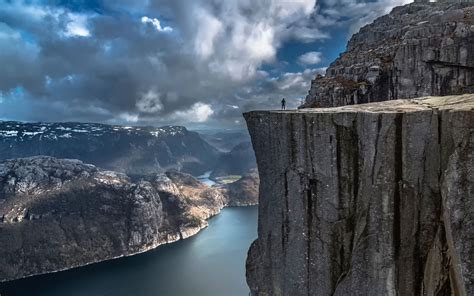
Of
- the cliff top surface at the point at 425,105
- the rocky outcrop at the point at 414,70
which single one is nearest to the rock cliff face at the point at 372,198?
the cliff top surface at the point at 425,105

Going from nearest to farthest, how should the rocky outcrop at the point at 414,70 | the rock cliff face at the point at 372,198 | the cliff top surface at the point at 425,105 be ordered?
the rock cliff face at the point at 372,198
the cliff top surface at the point at 425,105
the rocky outcrop at the point at 414,70

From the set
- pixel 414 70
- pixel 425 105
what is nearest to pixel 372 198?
pixel 425 105

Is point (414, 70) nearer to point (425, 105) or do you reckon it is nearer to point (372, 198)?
point (425, 105)

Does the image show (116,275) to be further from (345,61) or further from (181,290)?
(345,61)

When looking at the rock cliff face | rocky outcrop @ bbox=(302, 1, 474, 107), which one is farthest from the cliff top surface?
rocky outcrop @ bbox=(302, 1, 474, 107)

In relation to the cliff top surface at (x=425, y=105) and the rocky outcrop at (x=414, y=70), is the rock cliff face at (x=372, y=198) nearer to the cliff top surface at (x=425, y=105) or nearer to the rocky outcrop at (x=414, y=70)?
the cliff top surface at (x=425, y=105)

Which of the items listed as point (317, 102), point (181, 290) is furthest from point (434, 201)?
point (181, 290)

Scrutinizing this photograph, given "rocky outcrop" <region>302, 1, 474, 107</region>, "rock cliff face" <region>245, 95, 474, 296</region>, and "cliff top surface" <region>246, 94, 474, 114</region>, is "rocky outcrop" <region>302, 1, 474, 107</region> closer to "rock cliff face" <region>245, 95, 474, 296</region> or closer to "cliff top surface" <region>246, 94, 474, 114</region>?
"cliff top surface" <region>246, 94, 474, 114</region>

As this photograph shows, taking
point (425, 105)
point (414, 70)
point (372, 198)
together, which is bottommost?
point (372, 198)
